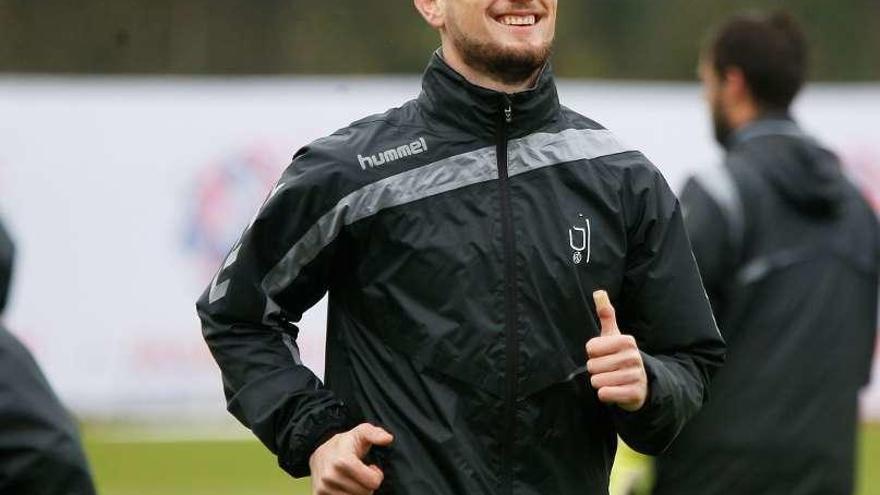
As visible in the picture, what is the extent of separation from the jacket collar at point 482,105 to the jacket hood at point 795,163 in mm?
1809

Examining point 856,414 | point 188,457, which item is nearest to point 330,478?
point 856,414

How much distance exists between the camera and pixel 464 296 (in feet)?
12.9

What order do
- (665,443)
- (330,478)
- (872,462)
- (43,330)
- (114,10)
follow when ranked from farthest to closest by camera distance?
1. (114,10)
2. (43,330)
3. (872,462)
4. (665,443)
5. (330,478)

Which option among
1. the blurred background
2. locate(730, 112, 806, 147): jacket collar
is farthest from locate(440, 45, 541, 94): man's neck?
the blurred background

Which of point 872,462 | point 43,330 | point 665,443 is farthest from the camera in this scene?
point 43,330

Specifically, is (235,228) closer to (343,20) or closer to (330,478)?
(343,20)

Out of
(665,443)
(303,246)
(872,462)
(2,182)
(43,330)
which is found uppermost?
(303,246)

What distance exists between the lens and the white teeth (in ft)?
13.5

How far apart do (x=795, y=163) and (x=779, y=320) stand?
496mm

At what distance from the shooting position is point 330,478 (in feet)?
12.5

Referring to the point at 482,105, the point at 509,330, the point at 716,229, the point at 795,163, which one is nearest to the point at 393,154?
the point at 482,105

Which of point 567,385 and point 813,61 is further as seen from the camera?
point 813,61

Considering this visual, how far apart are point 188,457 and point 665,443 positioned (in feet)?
30.6

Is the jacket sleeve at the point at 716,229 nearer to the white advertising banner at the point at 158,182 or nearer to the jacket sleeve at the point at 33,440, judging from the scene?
the jacket sleeve at the point at 33,440
